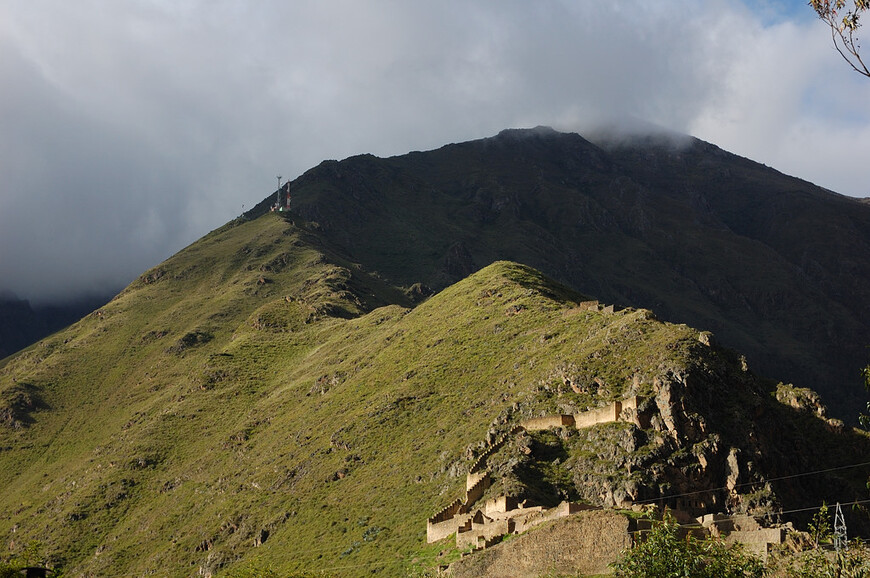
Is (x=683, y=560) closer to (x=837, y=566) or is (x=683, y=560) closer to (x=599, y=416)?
(x=837, y=566)

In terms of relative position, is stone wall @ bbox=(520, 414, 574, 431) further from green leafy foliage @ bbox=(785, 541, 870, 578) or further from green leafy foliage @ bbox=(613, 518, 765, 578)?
green leafy foliage @ bbox=(785, 541, 870, 578)

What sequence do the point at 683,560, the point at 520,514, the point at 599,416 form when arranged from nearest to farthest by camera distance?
the point at 683,560 → the point at 520,514 → the point at 599,416

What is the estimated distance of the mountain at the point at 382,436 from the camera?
82.8m

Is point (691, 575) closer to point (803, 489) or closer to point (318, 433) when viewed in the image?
point (803, 489)

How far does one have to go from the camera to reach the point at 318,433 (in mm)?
126438

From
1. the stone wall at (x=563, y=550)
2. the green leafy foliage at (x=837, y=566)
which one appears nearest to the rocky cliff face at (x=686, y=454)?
the stone wall at (x=563, y=550)

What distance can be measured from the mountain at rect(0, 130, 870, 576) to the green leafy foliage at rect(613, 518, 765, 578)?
98.6ft

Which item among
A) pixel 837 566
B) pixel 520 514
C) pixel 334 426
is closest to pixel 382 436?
pixel 334 426

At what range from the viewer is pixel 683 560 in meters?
37.8

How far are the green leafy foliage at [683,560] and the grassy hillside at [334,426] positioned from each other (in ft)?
122

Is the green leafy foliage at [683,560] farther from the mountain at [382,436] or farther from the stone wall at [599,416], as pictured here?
the stone wall at [599,416]

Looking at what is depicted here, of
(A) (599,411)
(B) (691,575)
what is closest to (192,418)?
(A) (599,411)

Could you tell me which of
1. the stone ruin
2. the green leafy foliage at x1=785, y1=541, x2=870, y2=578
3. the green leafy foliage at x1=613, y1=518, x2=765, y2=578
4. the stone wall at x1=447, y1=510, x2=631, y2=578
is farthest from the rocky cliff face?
the green leafy foliage at x1=785, y1=541, x2=870, y2=578

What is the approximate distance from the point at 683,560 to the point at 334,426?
90.2 meters
